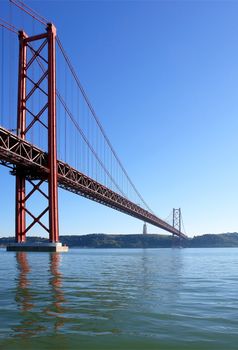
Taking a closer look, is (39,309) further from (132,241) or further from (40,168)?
(132,241)

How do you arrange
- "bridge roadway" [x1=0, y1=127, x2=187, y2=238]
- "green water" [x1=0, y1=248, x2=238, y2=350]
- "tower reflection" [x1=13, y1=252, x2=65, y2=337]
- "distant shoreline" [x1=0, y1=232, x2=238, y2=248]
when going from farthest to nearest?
"distant shoreline" [x1=0, y1=232, x2=238, y2=248] → "bridge roadway" [x1=0, y1=127, x2=187, y2=238] → "tower reflection" [x1=13, y1=252, x2=65, y2=337] → "green water" [x1=0, y1=248, x2=238, y2=350]

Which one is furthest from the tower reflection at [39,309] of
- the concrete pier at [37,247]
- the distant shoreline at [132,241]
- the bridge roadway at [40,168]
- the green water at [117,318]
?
the distant shoreline at [132,241]

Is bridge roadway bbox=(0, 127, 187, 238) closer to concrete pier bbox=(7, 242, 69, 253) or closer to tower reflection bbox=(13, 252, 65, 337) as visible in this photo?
concrete pier bbox=(7, 242, 69, 253)

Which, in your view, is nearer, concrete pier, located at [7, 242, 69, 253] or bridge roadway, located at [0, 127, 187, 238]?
bridge roadway, located at [0, 127, 187, 238]

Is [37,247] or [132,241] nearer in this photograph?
[37,247]

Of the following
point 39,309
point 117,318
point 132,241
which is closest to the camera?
point 117,318

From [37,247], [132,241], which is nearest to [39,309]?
[37,247]

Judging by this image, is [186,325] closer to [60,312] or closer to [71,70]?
[60,312]

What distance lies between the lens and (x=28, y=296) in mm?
8555

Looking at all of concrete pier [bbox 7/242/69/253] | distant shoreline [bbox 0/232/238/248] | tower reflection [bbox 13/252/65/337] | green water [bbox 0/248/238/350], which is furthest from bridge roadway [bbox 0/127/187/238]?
distant shoreline [bbox 0/232/238/248]

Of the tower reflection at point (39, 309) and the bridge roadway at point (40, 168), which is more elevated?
the bridge roadway at point (40, 168)

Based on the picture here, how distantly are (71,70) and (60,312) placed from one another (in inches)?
2042

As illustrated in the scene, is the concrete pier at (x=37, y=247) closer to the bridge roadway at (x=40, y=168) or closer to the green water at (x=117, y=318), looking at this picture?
the bridge roadway at (x=40, y=168)

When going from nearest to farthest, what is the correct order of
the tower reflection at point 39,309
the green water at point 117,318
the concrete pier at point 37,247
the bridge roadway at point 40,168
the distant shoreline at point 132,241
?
the green water at point 117,318
the tower reflection at point 39,309
the bridge roadway at point 40,168
the concrete pier at point 37,247
the distant shoreline at point 132,241
